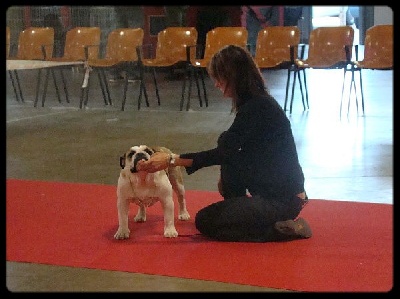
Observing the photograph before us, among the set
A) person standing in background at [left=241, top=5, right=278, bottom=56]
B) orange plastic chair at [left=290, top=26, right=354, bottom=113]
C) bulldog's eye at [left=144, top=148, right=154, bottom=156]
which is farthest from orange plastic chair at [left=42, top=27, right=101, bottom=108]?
bulldog's eye at [left=144, top=148, right=154, bottom=156]

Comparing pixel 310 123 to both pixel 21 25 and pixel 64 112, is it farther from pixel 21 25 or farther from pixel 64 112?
pixel 21 25

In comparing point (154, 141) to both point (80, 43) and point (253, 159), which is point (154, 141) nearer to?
point (253, 159)

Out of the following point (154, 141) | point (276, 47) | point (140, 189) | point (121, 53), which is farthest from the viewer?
point (121, 53)

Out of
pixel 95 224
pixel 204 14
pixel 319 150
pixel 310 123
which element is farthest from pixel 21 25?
pixel 95 224

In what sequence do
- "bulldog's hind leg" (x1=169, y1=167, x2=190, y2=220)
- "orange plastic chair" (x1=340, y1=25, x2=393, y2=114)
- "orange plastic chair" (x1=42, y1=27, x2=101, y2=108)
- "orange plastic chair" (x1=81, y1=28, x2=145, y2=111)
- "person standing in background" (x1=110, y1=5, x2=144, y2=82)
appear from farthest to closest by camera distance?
1. "person standing in background" (x1=110, y1=5, x2=144, y2=82)
2. "orange plastic chair" (x1=42, y1=27, x2=101, y2=108)
3. "orange plastic chair" (x1=81, y1=28, x2=145, y2=111)
4. "orange plastic chair" (x1=340, y1=25, x2=393, y2=114)
5. "bulldog's hind leg" (x1=169, y1=167, x2=190, y2=220)

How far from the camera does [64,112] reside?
25.2ft

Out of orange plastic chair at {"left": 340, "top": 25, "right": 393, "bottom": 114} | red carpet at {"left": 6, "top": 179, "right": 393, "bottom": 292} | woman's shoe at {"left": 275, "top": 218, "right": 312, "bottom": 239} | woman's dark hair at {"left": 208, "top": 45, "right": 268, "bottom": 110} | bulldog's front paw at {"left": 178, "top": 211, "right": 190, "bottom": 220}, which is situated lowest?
red carpet at {"left": 6, "top": 179, "right": 393, "bottom": 292}

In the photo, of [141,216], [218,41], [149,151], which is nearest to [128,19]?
[218,41]

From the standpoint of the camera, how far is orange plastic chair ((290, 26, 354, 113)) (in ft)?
22.8

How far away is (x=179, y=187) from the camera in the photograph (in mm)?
3330

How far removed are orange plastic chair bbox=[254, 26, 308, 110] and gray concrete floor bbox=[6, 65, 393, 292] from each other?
0.59 meters

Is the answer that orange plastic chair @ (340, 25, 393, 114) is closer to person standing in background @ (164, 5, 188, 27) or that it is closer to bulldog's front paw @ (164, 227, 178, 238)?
person standing in background @ (164, 5, 188, 27)

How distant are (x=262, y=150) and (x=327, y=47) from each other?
14.5ft

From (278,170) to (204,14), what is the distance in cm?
708
